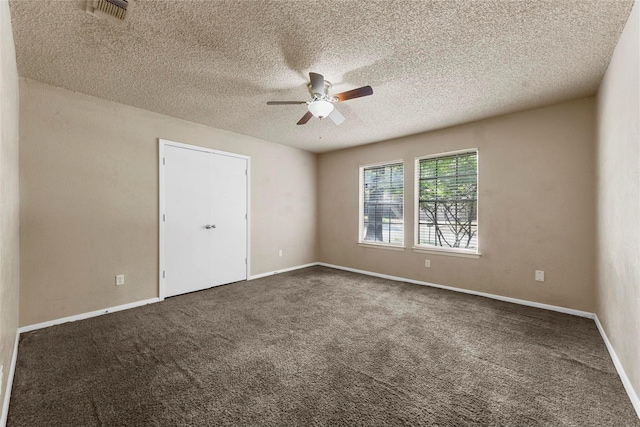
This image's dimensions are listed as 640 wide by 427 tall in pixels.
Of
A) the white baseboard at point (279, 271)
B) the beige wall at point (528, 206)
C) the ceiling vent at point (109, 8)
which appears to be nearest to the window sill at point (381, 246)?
the beige wall at point (528, 206)

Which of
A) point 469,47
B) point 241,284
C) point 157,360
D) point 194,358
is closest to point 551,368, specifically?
point 469,47

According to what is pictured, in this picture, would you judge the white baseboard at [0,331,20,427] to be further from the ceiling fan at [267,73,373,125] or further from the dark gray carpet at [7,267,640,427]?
the ceiling fan at [267,73,373,125]

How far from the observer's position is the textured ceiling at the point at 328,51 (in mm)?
1770

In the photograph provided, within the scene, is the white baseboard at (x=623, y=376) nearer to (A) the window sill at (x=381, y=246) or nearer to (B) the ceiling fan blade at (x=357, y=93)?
(A) the window sill at (x=381, y=246)

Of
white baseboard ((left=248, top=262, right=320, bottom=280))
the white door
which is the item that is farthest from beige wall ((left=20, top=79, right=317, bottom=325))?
white baseboard ((left=248, top=262, right=320, bottom=280))

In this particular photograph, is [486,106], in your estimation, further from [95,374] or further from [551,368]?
[95,374]

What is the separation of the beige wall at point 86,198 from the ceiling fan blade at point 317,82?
94.8 inches

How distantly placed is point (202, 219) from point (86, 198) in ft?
4.55

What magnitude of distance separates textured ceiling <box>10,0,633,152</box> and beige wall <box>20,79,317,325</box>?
0.99 ft

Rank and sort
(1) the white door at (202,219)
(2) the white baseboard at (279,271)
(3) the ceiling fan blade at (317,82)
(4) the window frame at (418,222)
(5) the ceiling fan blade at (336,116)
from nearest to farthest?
1. (3) the ceiling fan blade at (317,82)
2. (5) the ceiling fan blade at (336,116)
3. (1) the white door at (202,219)
4. (4) the window frame at (418,222)
5. (2) the white baseboard at (279,271)

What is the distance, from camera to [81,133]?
10.0 ft

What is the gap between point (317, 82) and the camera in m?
2.37

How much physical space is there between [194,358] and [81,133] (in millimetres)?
2817

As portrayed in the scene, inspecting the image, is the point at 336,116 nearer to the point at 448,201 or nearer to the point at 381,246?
the point at 448,201
